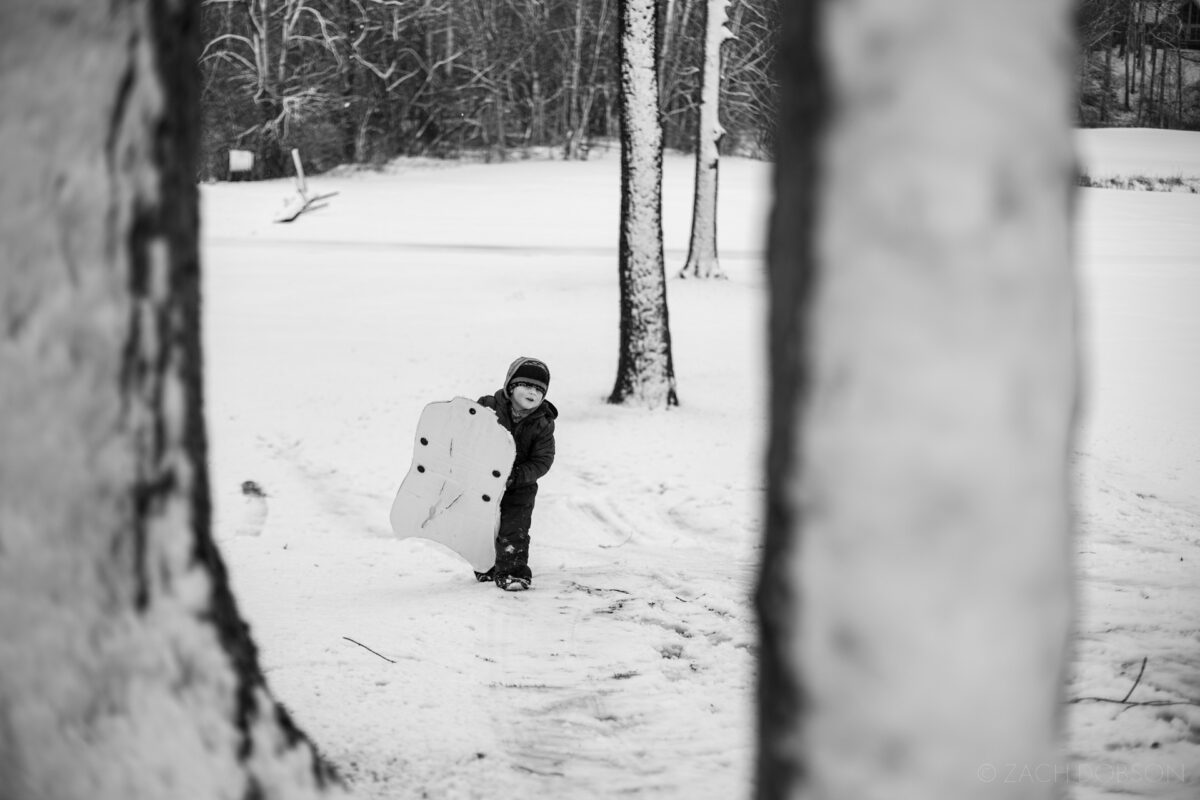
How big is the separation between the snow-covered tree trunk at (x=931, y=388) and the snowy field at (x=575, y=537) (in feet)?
0.41

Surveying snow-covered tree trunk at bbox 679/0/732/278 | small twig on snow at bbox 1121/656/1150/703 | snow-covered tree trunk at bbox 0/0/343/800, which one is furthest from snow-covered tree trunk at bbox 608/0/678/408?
snow-covered tree trunk at bbox 0/0/343/800

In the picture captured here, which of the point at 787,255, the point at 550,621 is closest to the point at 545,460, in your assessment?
the point at 550,621

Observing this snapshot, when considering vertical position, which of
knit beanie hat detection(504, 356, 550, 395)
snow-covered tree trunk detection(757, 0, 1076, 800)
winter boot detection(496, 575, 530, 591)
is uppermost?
Answer: snow-covered tree trunk detection(757, 0, 1076, 800)

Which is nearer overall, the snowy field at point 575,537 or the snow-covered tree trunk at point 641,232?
the snowy field at point 575,537

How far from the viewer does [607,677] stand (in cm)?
402

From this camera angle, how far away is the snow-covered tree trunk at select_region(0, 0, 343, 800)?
1627 millimetres

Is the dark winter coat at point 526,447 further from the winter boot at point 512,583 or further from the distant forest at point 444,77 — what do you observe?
the distant forest at point 444,77

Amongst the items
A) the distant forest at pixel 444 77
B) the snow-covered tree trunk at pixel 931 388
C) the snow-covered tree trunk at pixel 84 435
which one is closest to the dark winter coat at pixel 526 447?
the snow-covered tree trunk at pixel 84 435

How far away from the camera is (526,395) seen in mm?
5199

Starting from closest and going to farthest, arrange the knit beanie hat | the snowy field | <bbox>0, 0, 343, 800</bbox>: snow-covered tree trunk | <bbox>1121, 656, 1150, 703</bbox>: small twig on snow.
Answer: <bbox>0, 0, 343, 800</bbox>: snow-covered tree trunk
the snowy field
<bbox>1121, 656, 1150, 703</bbox>: small twig on snow
the knit beanie hat

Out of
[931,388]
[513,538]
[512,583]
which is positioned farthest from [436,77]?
[931,388]

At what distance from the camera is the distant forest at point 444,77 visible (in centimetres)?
3297

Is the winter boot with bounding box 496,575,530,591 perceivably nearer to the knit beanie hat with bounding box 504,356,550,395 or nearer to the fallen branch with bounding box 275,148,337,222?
the knit beanie hat with bounding box 504,356,550,395

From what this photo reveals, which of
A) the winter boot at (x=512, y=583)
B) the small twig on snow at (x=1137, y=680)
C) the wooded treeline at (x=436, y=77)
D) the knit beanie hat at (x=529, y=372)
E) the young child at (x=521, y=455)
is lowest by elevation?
the winter boot at (x=512, y=583)
